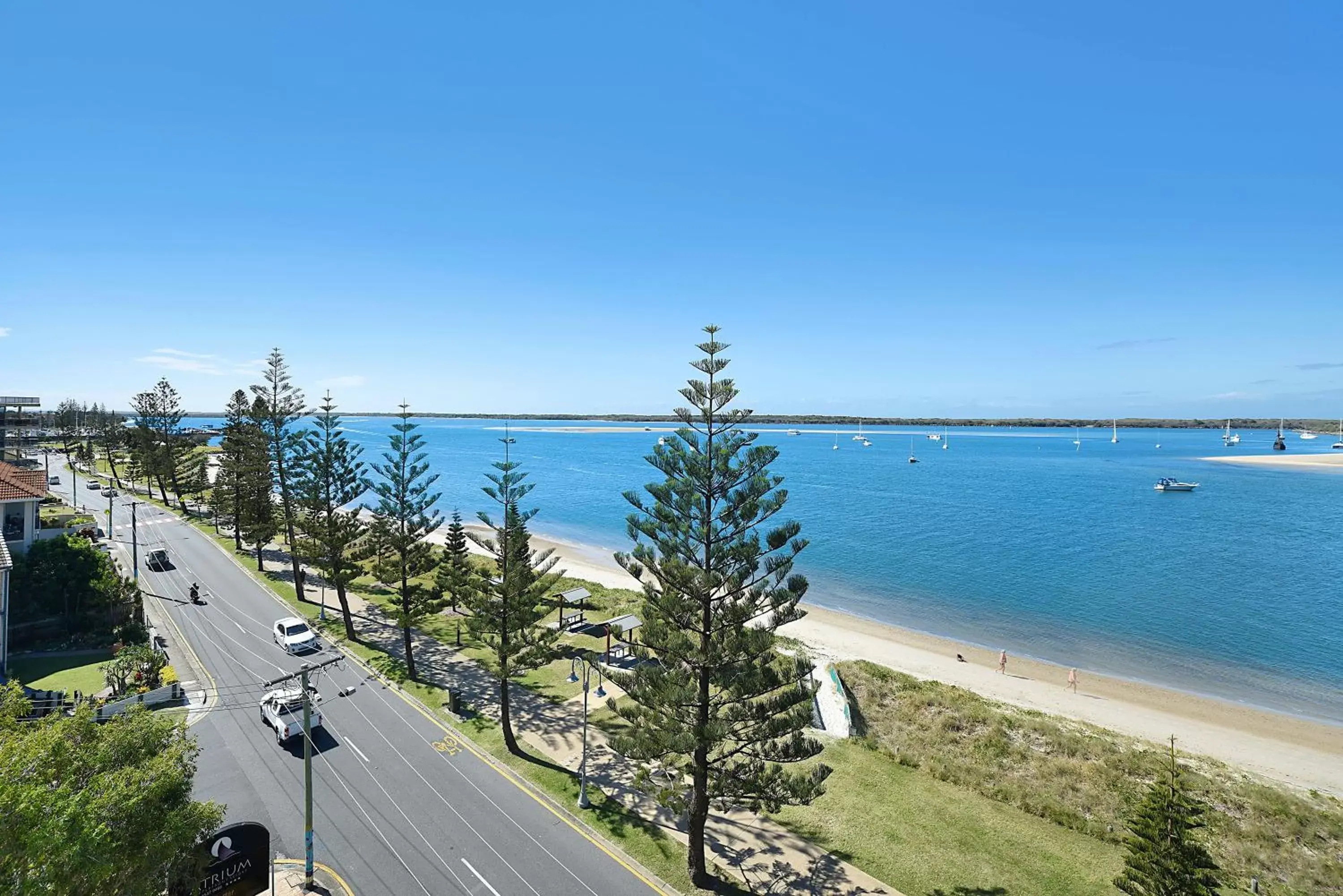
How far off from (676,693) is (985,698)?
659 inches

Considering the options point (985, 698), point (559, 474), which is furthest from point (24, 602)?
point (559, 474)

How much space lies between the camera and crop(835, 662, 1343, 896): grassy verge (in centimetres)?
1384

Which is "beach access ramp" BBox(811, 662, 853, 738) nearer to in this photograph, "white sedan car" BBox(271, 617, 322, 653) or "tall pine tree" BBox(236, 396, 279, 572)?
"white sedan car" BBox(271, 617, 322, 653)

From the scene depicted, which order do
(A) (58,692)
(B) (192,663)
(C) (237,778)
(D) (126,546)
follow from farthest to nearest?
(D) (126,546) → (B) (192,663) → (A) (58,692) → (C) (237,778)

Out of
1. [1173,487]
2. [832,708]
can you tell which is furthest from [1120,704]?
[1173,487]

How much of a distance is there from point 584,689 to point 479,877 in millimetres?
6832

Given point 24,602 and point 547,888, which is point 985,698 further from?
point 24,602

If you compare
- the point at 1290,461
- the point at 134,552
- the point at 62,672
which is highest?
the point at 134,552

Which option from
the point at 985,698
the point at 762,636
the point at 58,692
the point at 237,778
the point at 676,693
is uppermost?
the point at 762,636

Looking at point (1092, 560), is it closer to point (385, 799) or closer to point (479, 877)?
point (479, 877)

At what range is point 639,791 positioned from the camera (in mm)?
15438

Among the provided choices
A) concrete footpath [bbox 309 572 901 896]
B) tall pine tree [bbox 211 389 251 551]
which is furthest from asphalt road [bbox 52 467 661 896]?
tall pine tree [bbox 211 389 251 551]

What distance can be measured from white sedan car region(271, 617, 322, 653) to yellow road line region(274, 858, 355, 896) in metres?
12.4

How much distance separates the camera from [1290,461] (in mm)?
110125
